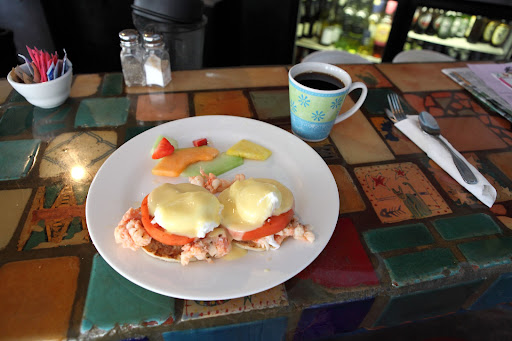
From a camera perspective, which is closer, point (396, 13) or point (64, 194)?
point (64, 194)

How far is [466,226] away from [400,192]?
156 mm

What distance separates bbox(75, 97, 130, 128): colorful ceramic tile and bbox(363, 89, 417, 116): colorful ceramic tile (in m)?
0.79

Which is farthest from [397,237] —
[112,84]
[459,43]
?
[459,43]

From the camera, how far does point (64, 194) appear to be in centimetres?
76

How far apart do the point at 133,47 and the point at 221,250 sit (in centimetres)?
80

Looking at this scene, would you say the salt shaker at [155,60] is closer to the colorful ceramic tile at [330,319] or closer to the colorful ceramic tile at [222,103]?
the colorful ceramic tile at [222,103]

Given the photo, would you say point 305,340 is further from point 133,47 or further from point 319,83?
point 133,47

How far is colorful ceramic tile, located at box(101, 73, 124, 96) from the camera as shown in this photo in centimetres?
111

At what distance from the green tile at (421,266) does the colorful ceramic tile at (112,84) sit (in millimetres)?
963

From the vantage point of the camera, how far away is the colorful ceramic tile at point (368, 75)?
1.25 metres

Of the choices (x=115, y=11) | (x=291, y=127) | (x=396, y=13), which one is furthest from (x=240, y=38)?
(x=291, y=127)

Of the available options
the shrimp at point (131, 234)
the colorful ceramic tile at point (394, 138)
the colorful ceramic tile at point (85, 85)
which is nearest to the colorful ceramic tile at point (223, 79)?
the colorful ceramic tile at point (85, 85)

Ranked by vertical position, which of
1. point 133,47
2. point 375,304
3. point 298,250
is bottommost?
point 375,304

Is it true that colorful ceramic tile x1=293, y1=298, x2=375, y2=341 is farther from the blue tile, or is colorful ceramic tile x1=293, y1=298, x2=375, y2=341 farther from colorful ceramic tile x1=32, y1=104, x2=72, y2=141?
colorful ceramic tile x1=32, y1=104, x2=72, y2=141
